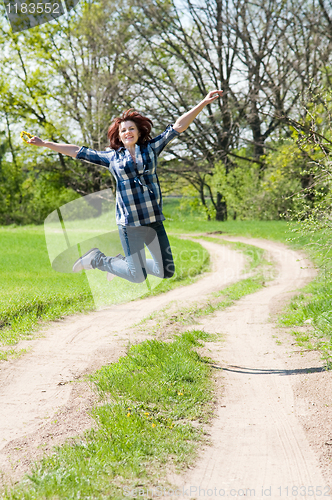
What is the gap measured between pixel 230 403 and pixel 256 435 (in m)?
0.63

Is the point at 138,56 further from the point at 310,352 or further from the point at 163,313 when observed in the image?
the point at 310,352

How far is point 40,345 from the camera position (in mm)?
6102

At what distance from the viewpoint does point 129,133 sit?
4.79m

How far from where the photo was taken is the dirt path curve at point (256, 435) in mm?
2934

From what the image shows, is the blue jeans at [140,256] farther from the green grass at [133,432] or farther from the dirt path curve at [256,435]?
the dirt path curve at [256,435]

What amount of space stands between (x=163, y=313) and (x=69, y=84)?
26.3 metres

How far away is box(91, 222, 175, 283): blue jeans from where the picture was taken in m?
5.13

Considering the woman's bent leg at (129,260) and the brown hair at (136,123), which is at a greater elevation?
the brown hair at (136,123)

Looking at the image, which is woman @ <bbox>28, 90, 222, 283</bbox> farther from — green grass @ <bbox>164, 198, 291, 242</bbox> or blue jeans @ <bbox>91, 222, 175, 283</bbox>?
green grass @ <bbox>164, 198, 291, 242</bbox>

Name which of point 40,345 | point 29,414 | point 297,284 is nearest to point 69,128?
point 297,284

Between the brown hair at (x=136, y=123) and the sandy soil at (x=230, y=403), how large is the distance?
107 inches

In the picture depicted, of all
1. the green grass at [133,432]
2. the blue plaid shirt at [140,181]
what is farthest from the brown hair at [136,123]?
the green grass at [133,432]

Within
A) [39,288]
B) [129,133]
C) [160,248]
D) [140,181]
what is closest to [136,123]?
[129,133]

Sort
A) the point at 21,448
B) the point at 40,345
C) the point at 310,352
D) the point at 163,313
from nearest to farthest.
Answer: the point at 21,448
the point at 310,352
the point at 40,345
the point at 163,313
